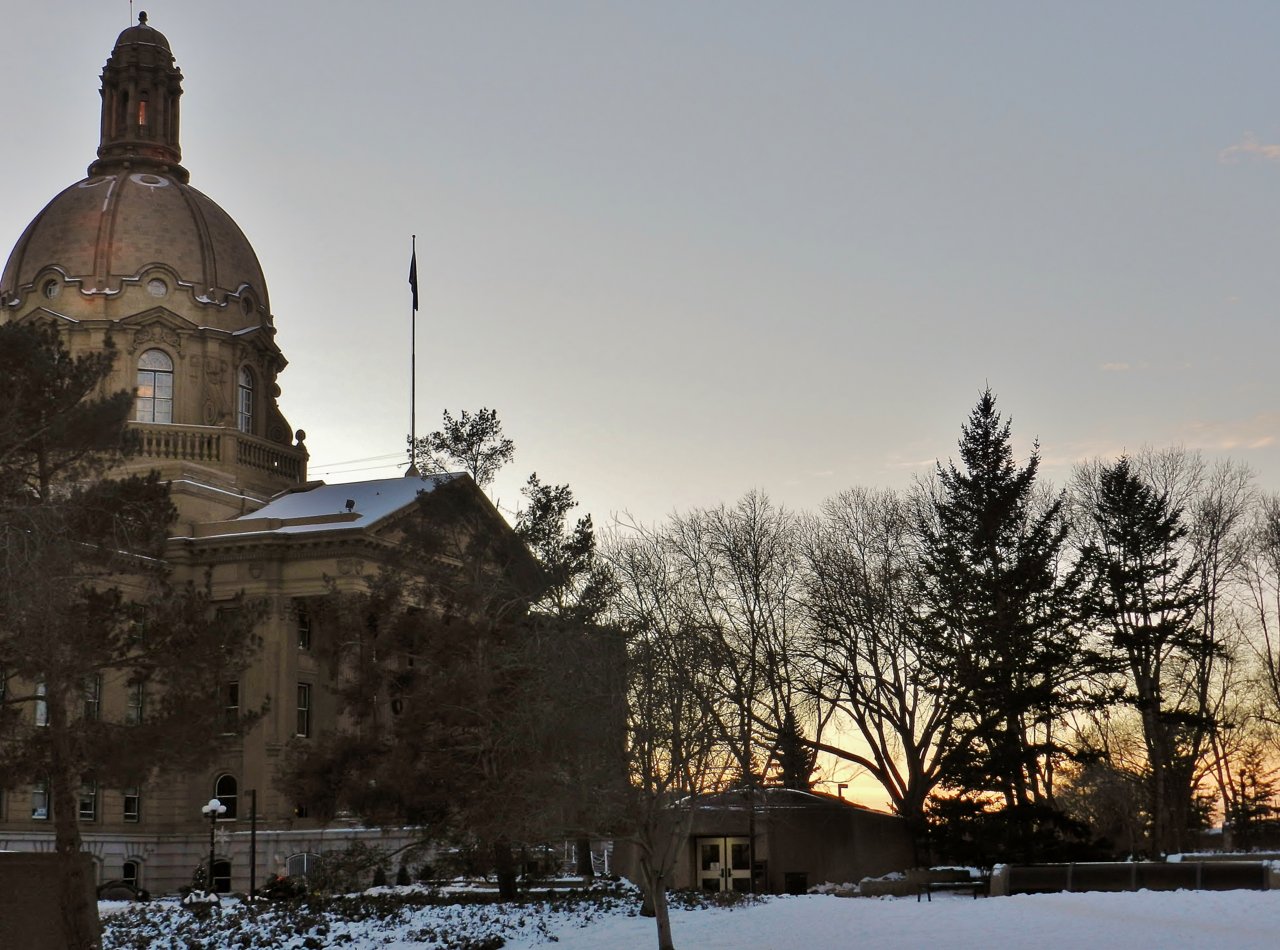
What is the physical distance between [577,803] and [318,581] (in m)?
32.4

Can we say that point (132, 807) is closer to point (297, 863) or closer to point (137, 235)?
point (297, 863)

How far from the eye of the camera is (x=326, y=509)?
220 ft

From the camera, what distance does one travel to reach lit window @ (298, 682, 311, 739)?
64.4 metres

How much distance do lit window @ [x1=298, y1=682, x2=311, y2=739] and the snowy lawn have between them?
2262 centimetres

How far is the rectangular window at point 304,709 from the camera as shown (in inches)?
2537

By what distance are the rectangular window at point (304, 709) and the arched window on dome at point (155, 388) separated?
1347 cm

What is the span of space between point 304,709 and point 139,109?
30.1 metres

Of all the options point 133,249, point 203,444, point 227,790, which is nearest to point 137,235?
point 133,249

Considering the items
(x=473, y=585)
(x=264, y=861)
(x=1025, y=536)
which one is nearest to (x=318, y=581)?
(x=264, y=861)

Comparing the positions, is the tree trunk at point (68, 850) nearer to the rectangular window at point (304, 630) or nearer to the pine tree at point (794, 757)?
the pine tree at point (794, 757)

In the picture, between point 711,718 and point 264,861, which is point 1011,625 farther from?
point 264,861

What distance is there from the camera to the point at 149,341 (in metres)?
70.9

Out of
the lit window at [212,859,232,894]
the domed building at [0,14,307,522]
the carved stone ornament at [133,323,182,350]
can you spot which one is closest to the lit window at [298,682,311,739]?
the lit window at [212,859,232,894]

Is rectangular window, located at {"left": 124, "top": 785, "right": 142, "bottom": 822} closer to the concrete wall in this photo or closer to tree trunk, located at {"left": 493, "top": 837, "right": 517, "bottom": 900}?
tree trunk, located at {"left": 493, "top": 837, "right": 517, "bottom": 900}
